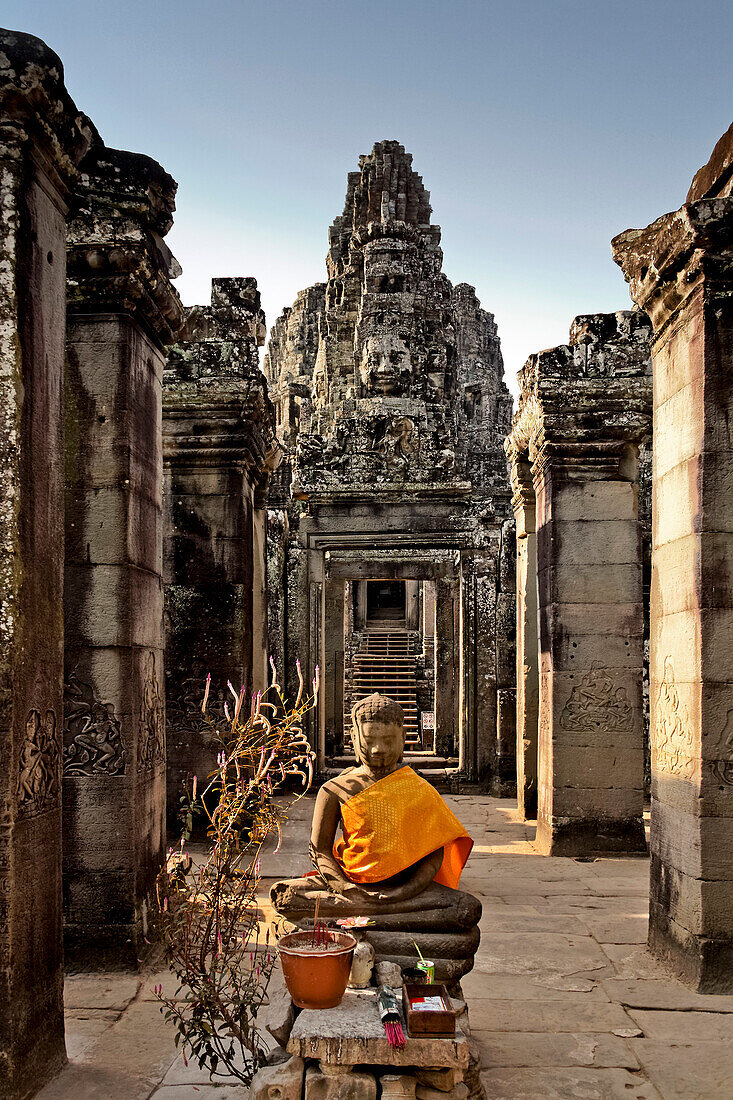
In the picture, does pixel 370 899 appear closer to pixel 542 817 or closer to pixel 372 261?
pixel 542 817

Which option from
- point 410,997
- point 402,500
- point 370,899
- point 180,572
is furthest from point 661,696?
point 402,500

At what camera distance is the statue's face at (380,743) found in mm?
3824

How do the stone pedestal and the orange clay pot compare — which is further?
the stone pedestal

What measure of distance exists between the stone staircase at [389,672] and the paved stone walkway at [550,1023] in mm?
10350

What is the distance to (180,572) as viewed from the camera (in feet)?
26.3

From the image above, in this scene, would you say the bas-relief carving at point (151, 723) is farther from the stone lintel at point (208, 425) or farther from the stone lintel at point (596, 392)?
the stone lintel at point (596, 392)

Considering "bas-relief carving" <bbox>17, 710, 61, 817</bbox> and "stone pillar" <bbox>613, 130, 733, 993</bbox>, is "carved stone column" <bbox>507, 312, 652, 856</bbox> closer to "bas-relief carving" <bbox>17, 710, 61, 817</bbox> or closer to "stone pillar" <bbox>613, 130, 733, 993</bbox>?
"stone pillar" <bbox>613, 130, 733, 993</bbox>

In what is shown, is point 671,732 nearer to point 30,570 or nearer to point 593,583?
point 593,583

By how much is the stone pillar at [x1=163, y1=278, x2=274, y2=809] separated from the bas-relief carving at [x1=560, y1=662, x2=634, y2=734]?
9.32 feet

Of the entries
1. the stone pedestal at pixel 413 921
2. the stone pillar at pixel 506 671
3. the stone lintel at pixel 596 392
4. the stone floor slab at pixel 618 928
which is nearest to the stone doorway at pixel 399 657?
the stone pillar at pixel 506 671

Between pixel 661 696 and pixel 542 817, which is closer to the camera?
pixel 661 696

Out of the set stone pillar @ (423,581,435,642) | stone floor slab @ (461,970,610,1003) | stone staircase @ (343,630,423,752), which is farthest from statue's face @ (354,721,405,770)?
stone pillar @ (423,581,435,642)

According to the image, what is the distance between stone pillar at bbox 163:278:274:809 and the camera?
793cm

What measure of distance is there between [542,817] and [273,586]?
4926mm
